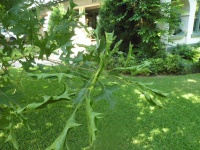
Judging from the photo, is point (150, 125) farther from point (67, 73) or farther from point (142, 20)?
point (142, 20)

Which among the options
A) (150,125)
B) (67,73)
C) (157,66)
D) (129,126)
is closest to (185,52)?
(157,66)

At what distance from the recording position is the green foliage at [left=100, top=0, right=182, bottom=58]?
22.6 ft

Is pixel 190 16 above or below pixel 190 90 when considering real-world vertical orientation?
above

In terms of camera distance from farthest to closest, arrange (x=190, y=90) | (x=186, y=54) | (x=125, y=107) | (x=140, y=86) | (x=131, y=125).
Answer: (x=186, y=54), (x=190, y=90), (x=125, y=107), (x=131, y=125), (x=140, y=86)

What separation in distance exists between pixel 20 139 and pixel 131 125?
1813 mm

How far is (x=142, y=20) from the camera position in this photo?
723cm

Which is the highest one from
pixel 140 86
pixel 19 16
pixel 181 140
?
pixel 19 16

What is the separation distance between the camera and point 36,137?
2951 mm

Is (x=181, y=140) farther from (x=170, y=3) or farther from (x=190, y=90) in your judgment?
(x=170, y=3)

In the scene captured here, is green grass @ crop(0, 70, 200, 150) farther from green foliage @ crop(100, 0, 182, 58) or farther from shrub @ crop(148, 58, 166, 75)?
green foliage @ crop(100, 0, 182, 58)

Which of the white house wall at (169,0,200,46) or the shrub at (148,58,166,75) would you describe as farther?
the white house wall at (169,0,200,46)

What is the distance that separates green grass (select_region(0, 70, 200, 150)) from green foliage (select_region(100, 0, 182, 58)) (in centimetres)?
307

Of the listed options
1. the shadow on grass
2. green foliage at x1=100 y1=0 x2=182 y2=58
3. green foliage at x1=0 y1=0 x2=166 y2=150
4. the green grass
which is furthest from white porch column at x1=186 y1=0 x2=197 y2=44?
green foliage at x1=0 y1=0 x2=166 y2=150

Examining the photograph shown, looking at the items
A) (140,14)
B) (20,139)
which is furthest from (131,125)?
(140,14)
